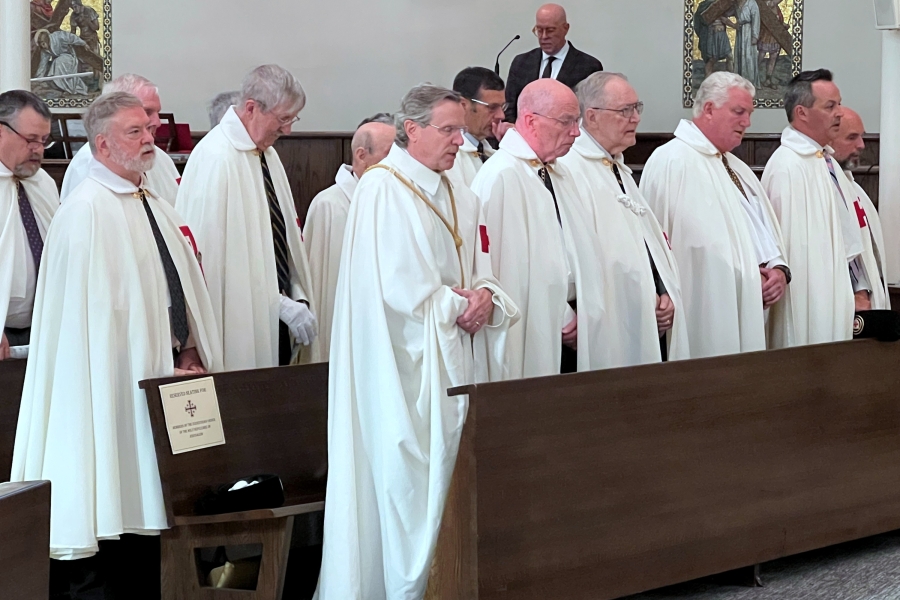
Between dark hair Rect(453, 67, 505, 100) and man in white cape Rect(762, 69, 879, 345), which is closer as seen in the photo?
man in white cape Rect(762, 69, 879, 345)

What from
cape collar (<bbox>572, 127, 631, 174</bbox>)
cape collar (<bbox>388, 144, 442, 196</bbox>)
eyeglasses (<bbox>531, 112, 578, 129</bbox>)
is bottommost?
cape collar (<bbox>388, 144, 442, 196</bbox>)

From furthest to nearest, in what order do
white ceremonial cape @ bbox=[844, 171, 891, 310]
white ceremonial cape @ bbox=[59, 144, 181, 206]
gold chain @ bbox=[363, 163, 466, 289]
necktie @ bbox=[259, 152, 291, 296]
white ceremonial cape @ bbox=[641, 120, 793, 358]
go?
white ceremonial cape @ bbox=[844, 171, 891, 310]
white ceremonial cape @ bbox=[641, 120, 793, 358]
white ceremonial cape @ bbox=[59, 144, 181, 206]
necktie @ bbox=[259, 152, 291, 296]
gold chain @ bbox=[363, 163, 466, 289]

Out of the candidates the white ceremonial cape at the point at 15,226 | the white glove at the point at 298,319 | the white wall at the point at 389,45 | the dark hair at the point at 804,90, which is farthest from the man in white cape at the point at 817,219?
the white wall at the point at 389,45

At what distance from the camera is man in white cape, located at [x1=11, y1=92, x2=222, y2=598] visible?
419 cm

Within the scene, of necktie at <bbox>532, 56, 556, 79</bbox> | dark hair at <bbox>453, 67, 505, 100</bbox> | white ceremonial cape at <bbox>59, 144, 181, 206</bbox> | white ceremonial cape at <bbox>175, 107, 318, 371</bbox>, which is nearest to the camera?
white ceremonial cape at <bbox>175, 107, 318, 371</bbox>

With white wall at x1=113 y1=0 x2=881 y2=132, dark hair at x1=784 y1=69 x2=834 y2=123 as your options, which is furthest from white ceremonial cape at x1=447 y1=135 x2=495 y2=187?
white wall at x1=113 y1=0 x2=881 y2=132

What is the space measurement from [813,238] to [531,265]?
1.91m

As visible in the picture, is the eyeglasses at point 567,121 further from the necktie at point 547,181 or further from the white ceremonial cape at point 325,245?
the white ceremonial cape at point 325,245

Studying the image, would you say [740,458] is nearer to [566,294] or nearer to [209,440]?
[566,294]

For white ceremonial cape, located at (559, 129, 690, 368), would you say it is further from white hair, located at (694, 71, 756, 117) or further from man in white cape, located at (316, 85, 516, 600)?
man in white cape, located at (316, 85, 516, 600)

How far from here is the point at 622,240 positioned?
17.5 ft

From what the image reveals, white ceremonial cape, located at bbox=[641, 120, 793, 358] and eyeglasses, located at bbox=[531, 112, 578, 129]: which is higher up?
eyeglasses, located at bbox=[531, 112, 578, 129]

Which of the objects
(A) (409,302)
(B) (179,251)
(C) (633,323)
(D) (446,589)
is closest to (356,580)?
(D) (446,589)

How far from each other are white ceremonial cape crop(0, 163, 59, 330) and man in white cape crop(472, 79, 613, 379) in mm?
1742
